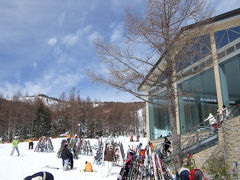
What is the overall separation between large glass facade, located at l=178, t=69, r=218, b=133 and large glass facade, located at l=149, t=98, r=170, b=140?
3353 millimetres

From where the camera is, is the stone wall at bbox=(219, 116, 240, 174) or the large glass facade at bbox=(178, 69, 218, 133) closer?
the stone wall at bbox=(219, 116, 240, 174)

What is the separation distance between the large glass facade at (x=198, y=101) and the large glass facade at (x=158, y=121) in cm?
335

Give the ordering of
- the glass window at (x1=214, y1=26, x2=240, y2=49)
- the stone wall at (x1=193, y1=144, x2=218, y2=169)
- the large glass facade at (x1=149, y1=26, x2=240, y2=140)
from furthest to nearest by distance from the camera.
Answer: the glass window at (x1=214, y1=26, x2=240, y2=49), the large glass facade at (x1=149, y1=26, x2=240, y2=140), the stone wall at (x1=193, y1=144, x2=218, y2=169)

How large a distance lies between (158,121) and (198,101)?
27.5 feet

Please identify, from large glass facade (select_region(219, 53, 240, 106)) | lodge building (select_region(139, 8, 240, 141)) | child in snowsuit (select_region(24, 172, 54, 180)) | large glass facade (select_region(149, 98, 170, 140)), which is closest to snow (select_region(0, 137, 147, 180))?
child in snowsuit (select_region(24, 172, 54, 180))

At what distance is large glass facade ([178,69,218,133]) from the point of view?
16.0 metres

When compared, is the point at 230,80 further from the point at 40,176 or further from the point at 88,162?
the point at 40,176

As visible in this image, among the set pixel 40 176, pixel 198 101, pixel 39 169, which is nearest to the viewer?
pixel 40 176

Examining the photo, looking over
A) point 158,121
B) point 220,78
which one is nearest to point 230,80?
point 220,78

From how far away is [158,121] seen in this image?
82.0ft

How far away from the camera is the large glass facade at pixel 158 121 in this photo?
2283 centimetres

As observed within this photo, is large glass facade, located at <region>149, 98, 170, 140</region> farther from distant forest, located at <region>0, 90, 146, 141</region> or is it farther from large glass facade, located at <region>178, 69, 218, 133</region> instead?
distant forest, located at <region>0, 90, 146, 141</region>

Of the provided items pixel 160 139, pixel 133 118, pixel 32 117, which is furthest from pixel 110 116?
pixel 160 139

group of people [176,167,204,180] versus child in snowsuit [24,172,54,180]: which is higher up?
child in snowsuit [24,172,54,180]
